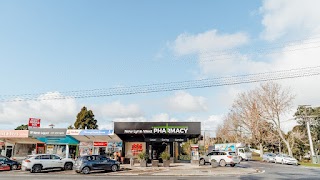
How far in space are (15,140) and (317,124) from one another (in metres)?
66.4

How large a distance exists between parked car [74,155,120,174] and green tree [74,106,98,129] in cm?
4012

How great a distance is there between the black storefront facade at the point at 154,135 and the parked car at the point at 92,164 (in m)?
5.26

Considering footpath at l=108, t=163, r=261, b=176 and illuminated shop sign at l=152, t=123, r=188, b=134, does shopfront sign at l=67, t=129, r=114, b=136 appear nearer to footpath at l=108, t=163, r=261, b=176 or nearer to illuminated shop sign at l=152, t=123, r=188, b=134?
illuminated shop sign at l=152, t=123, r=188, b=134

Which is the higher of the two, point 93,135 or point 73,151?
point 93,135

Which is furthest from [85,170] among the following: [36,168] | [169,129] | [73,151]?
[73,151]

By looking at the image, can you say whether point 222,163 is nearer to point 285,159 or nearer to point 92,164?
point 285,159

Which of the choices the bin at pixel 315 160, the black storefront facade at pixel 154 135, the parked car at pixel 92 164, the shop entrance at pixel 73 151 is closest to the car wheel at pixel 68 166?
the parked car at pixel 92 164

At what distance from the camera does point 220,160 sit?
2930cm

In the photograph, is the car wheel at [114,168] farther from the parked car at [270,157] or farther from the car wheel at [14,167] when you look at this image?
the parked car at [270,157]

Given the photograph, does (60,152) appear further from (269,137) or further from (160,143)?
(269,137)

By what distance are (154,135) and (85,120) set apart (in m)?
36.9

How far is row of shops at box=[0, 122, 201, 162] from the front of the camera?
2792cm

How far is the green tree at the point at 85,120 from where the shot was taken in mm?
61719

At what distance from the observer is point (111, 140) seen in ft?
113
